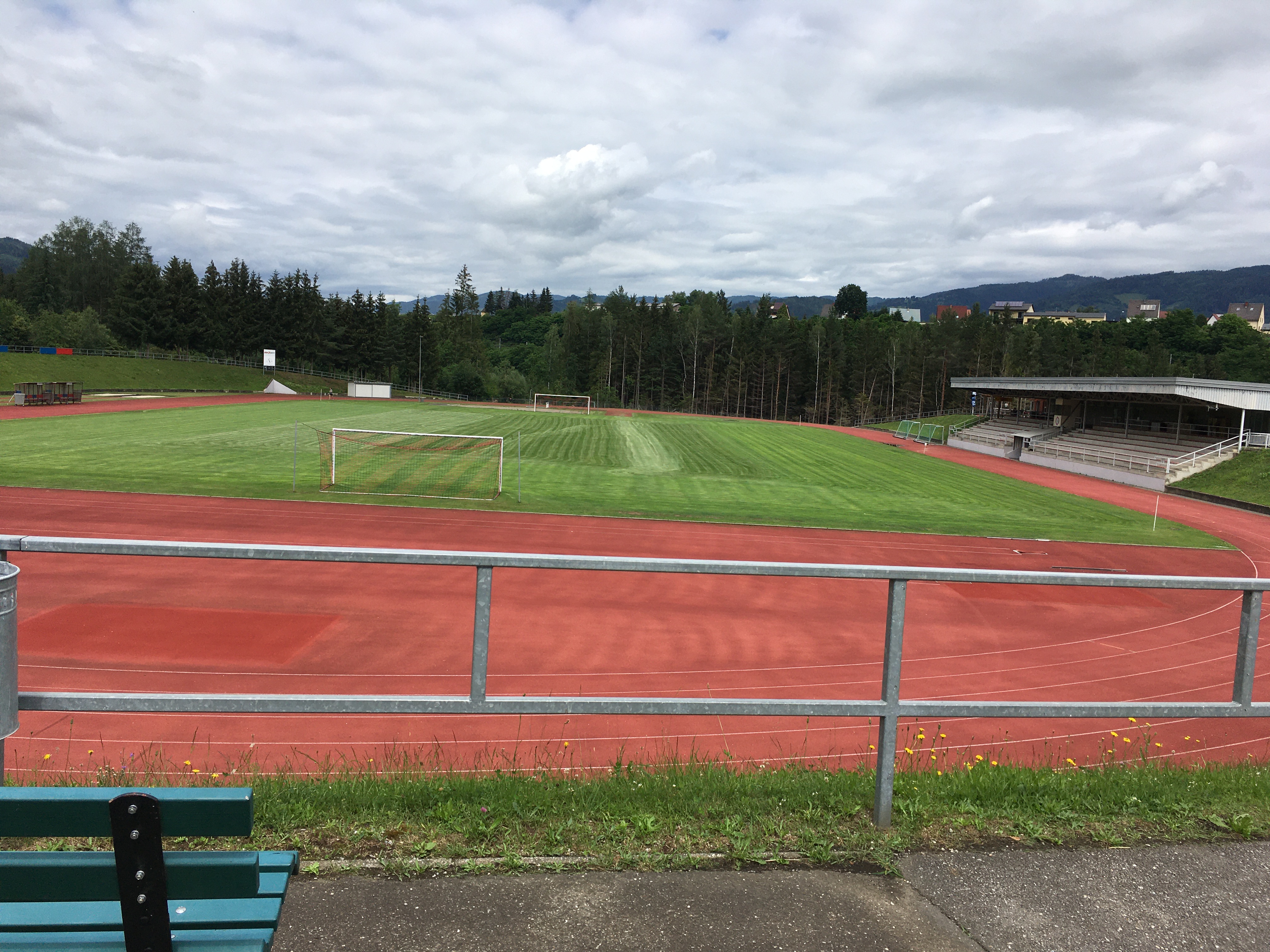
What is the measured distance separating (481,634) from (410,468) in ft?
95.3

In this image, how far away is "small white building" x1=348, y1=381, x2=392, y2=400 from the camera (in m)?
94.1

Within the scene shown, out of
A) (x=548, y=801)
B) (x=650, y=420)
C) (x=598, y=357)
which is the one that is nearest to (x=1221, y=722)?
(x=548, y=801)

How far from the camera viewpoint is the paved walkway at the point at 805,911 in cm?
321

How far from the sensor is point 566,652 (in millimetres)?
11734

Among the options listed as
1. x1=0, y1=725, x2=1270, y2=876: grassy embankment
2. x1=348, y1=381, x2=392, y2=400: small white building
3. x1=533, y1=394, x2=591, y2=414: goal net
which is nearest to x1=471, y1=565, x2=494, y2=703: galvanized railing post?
x1=0, y1=725, x2=1270, y2=876: grassy embankment

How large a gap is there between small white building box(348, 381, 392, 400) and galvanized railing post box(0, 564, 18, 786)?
94.3m

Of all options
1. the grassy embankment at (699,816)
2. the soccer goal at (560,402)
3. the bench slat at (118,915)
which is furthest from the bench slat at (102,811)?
the soccer goal at (560,402)

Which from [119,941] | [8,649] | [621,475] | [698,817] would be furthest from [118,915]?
[621,475]

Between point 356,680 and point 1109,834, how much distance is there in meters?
8.53

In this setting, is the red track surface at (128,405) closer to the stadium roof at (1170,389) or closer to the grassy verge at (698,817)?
the grassy verge at (698,817)

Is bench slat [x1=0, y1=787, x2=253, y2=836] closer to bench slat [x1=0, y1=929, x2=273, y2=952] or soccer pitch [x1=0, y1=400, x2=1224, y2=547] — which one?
bench slat [x1=0, y1=929, x2=273, y2=952]

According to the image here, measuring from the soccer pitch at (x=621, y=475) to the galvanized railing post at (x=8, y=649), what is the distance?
2093cm

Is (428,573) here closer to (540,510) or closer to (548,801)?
(540,510)

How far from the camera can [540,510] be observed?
2495 cm
